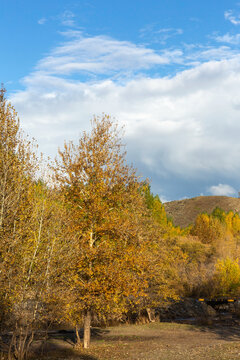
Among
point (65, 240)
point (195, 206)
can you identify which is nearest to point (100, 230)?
point (65, 240)

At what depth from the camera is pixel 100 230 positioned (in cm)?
1914

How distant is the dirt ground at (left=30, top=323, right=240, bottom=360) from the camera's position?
54.1 ft

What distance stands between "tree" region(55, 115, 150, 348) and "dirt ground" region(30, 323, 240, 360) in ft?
5.60

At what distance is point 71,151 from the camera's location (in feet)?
66.7

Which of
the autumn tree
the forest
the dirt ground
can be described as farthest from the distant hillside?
the autumn tree

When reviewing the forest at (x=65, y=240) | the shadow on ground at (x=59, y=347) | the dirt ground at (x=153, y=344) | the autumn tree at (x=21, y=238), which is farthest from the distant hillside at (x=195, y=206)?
the autumn tree at (x=21, y=238)

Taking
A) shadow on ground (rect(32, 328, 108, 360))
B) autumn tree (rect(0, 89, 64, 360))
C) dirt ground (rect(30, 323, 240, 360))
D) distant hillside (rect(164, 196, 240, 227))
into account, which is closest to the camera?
autumn tree (rect(0, 89, 64, 360))

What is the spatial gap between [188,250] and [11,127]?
46708mm

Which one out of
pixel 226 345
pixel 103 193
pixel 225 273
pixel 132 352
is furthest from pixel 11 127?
pixel 225 273

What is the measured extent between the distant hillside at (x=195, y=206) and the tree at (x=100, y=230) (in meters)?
151

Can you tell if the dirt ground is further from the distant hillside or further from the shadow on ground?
the distant hillside

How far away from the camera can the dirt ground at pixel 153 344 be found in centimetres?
1648

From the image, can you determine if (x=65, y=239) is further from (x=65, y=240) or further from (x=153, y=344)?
(x=153, y=344)

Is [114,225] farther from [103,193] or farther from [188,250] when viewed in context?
[188,250]
